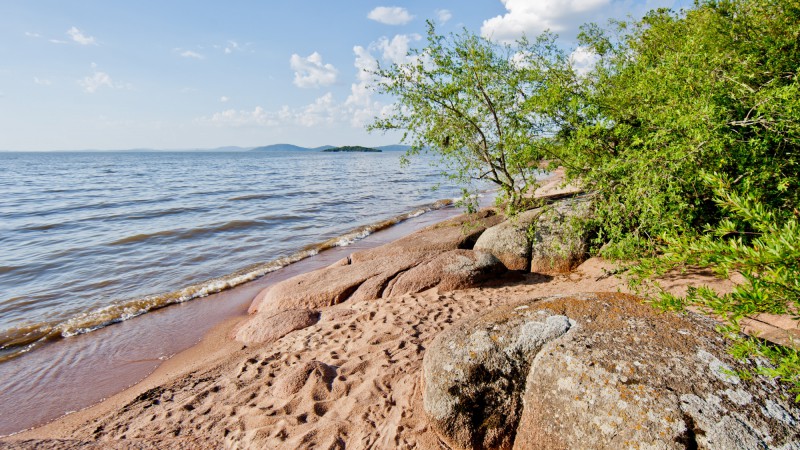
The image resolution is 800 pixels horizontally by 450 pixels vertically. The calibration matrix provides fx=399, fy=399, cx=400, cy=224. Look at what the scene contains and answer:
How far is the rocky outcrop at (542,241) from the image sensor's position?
9602 millimetres

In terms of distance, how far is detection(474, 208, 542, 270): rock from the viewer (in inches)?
412

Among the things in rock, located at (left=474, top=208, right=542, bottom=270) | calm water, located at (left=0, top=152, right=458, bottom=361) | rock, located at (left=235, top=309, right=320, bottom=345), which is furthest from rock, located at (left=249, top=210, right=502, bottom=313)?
calm water, located at (left=0, top=152, right=458, bottom=361)

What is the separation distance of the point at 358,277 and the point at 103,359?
5720mm

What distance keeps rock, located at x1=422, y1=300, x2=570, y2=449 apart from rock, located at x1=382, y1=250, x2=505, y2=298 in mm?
4767

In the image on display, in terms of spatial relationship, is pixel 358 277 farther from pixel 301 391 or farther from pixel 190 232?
pixel 190 232

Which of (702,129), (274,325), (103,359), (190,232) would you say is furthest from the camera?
(190,232)

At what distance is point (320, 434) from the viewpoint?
4832 mm

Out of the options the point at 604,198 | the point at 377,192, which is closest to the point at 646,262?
the point at 604,198

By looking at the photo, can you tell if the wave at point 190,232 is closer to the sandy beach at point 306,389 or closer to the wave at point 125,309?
the wave at point 125,309

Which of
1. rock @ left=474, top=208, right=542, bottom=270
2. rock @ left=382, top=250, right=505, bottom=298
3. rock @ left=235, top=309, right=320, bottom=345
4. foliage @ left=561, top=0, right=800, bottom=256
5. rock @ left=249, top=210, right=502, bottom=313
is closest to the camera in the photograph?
foliage @ left=561, top=0, right=800, bottom=256

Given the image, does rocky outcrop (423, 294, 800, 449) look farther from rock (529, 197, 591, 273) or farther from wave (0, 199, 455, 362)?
wave (0, 199, 455, 362)

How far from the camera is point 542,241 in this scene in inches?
405

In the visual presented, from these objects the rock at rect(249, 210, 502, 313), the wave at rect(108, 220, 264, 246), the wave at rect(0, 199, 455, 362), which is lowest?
the wave at rect(0, 199, 455, 362)

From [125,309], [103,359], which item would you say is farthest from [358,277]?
[125,309]
